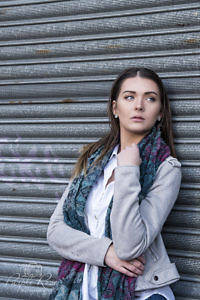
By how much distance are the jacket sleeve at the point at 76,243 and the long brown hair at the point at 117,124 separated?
40 centimetres

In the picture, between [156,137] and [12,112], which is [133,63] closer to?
[156,137]

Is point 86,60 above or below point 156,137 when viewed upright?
above

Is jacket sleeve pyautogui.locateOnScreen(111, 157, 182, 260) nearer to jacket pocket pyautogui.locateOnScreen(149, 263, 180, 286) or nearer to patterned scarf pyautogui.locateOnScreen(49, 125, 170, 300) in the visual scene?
patterned scarf pyautogui.locateOnScreen(49, 125, 170, 300)

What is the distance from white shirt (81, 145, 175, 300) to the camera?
2371mm

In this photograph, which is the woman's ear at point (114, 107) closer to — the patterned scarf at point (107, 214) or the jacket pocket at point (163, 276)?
the patterned scarf at point (107, 214)

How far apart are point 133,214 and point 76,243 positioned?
1.65 feet

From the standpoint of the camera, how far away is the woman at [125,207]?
218 centimetres

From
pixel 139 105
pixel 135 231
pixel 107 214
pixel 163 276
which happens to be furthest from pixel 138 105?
pixel 163 276

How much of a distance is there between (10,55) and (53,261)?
1709 mm

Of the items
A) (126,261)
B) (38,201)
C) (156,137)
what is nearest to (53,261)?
(38,201)

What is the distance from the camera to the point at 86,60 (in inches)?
124

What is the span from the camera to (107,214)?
94.0 inches

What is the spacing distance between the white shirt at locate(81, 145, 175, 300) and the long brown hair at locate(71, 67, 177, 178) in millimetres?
Result: 158

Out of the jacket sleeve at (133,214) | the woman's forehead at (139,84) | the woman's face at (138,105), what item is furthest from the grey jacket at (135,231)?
the woman's forehead at (139,84)
